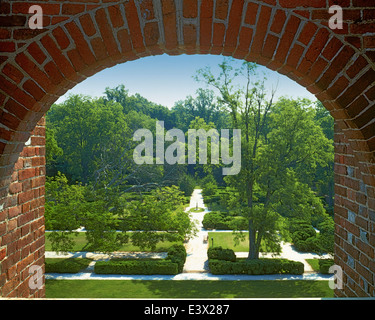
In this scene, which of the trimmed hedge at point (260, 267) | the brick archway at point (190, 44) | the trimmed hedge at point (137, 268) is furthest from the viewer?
the trimmed hedge at point (260, 267)

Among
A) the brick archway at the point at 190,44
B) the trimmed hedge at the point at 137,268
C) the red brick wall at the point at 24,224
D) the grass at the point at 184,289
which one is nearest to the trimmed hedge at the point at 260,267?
the grass at the point at 184,289

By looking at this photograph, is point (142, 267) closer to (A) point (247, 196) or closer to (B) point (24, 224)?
(A) point (247, 196)

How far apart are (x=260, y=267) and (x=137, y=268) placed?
4.88 metres

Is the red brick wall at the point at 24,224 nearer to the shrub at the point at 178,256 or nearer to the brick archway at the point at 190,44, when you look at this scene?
the brick archway at the point at 190,44

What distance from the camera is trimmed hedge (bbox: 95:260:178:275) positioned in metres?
13.7

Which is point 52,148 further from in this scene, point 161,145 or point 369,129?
point 369,129

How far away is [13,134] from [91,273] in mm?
13176

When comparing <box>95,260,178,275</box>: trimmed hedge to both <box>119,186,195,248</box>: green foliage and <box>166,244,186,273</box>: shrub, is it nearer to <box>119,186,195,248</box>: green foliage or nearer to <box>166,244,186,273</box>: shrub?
<box>166,244,186,273</box>: shrub

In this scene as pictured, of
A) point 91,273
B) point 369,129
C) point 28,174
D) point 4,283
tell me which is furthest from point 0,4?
point 91,273

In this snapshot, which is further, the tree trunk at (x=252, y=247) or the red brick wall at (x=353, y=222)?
the tree trunk at (x=252, y=247)

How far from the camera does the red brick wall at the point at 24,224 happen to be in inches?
89.0

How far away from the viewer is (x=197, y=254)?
1606 centimetres

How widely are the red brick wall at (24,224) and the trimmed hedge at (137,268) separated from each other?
11.4 metres

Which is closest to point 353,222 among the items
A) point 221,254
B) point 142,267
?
point 142,267
